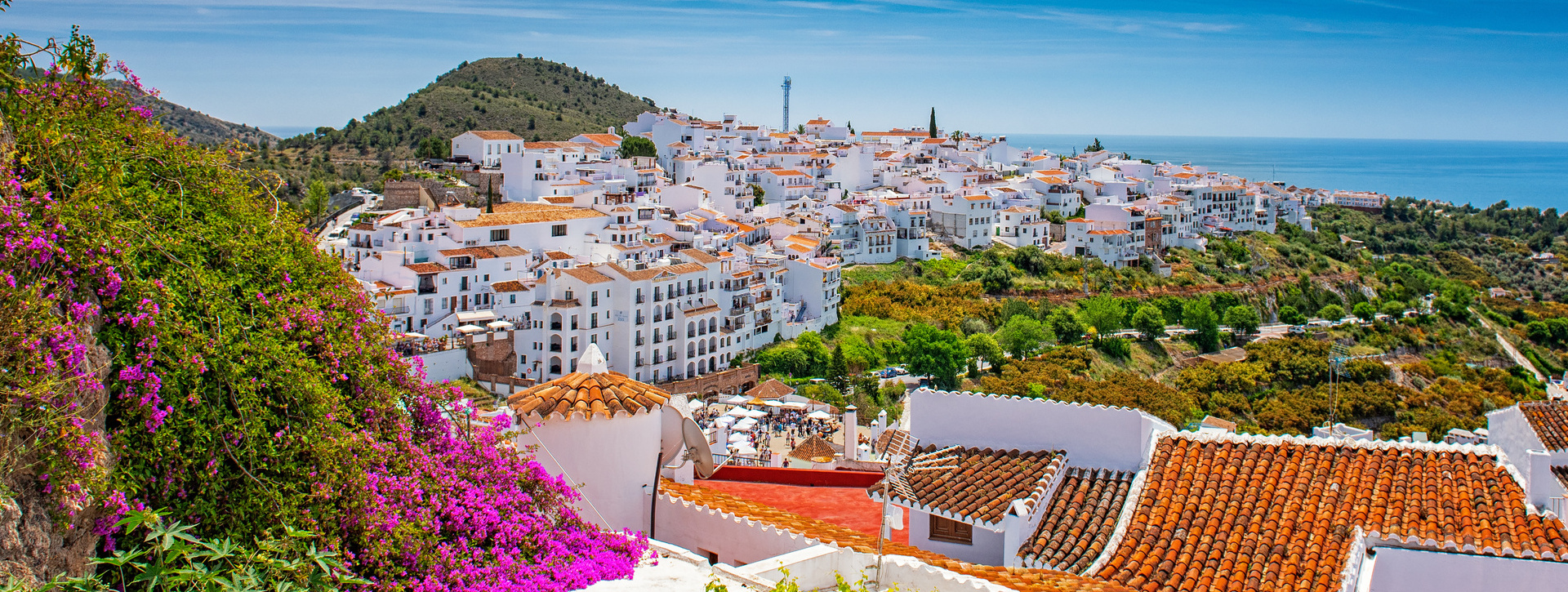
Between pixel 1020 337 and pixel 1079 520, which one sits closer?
pixel 1079 520

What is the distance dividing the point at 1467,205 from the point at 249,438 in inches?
5095

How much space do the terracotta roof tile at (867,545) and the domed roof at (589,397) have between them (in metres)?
0.67

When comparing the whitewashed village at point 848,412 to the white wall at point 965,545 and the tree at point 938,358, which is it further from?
the tree at point 938,358

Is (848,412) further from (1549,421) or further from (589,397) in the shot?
(589,397)

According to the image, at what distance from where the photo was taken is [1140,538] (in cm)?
730

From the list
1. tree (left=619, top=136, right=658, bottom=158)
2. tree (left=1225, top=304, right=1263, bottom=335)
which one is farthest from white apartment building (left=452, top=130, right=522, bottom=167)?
tree (left=1225, top=304, right=1263, bottom=335)

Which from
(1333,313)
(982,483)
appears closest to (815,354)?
(982,483)

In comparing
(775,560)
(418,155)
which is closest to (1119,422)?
(775,560)

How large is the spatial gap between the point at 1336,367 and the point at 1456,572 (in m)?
41.8

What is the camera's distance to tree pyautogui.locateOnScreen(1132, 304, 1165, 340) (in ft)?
167

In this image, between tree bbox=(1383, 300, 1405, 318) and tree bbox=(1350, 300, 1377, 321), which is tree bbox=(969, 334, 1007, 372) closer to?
tree bbox=(1350, 300, 1377, 321)

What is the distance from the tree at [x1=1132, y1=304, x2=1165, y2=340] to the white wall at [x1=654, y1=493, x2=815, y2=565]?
46.2 meters

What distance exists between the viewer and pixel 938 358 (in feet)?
134

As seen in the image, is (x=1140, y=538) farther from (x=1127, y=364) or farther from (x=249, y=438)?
(x=1127, y=364)
